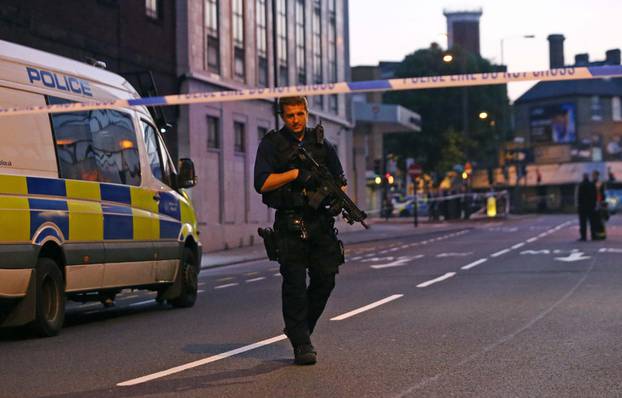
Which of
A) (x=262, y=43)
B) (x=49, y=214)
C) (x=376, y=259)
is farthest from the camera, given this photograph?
(x=262, y=43)

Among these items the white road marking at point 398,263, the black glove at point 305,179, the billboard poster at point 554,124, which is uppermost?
the billboard poster at point 554,124

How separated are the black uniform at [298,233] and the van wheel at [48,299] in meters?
3.56

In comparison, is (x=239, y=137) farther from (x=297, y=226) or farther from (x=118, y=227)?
(x=297, y=226)

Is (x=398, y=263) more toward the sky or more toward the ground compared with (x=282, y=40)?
more toward the ground

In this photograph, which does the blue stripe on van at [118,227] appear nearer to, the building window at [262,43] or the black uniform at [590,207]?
the black uniform at [590,207]

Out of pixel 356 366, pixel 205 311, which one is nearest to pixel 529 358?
pixel 356 366

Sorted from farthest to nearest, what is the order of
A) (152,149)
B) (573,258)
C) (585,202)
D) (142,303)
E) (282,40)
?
(282,40) → (585,202) → (573,258) → (142,303) → (152,149)

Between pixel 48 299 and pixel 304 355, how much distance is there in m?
4.08

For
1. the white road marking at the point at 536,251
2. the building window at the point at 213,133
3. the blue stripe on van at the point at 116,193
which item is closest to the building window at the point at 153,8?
the building window at the point at 213,133

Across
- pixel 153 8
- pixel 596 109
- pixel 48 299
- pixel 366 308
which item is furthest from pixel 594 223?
pixel 596 109

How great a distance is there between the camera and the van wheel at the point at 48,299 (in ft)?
37.2

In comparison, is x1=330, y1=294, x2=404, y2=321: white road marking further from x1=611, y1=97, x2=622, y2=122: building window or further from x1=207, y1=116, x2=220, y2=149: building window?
x1=611, y1=97, x2=622, y2=122: building window

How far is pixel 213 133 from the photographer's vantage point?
39.7 m

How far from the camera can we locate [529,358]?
8508mm
